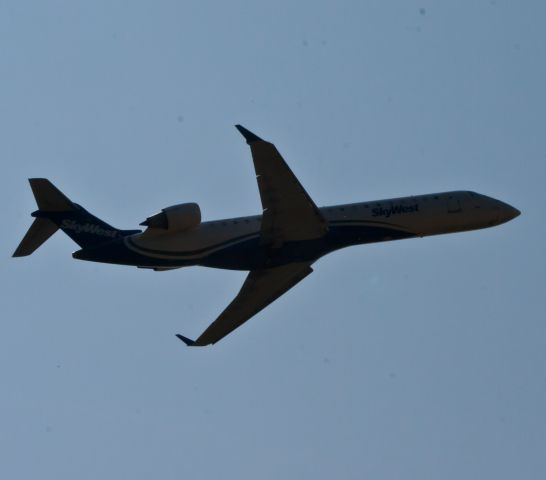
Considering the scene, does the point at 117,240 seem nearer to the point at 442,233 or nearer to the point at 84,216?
the point at 84,216

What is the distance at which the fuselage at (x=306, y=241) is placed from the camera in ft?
147

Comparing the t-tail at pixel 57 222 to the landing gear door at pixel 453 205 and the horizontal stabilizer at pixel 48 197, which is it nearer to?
the horizontal stabilizer at pixel 48 197

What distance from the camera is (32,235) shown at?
145 feet

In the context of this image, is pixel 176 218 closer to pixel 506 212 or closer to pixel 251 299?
pixel 251 299

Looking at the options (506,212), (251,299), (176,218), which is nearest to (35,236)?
(176,218)

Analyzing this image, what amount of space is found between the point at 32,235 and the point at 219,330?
876cm

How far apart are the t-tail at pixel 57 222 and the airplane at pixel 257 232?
0.04 metres

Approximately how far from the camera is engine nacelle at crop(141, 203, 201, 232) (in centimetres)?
4422

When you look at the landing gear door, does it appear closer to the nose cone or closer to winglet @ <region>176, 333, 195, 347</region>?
the nose cone

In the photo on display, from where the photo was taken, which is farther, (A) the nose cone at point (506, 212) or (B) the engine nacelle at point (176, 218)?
(A) the nose cone at point (506, 212)

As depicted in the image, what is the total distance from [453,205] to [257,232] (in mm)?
8786

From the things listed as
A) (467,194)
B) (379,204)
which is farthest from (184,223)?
(467,194)

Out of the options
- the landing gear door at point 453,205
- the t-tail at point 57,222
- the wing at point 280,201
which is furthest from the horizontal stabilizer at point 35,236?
the landing gear door at point 453,205

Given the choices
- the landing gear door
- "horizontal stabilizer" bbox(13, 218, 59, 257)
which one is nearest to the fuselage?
the landing gear door
